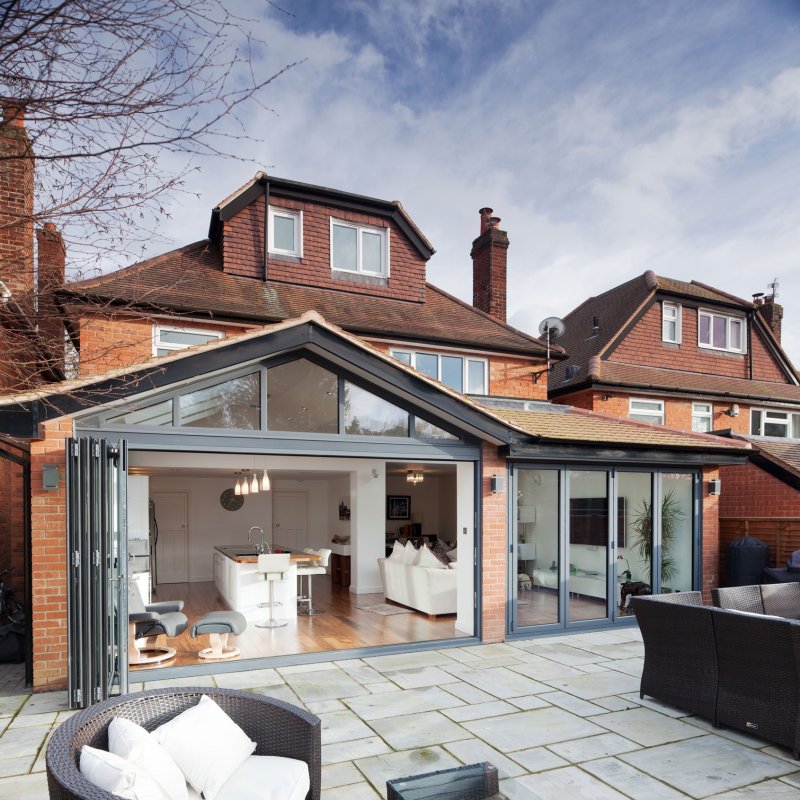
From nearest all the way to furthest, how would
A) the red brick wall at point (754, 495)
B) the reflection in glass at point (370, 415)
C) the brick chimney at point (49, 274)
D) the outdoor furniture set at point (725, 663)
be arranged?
the brick chimney at point (49, 274), the outdoor furniture set at point (725, 663), the reflection in glass at point (370, 415), the red brick wall at point (754, 495)

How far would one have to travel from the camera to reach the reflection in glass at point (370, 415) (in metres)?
7.77

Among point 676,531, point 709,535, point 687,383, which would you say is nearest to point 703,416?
point 687,383

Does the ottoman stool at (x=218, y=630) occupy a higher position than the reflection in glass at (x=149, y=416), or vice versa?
the reflection in glass at (x=149, y=416)

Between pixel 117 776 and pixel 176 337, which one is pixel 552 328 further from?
pixel 117 776

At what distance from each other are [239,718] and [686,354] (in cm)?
1582

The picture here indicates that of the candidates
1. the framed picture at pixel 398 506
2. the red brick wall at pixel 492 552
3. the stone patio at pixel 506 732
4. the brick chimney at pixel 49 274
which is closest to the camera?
the brick chimney at pixel 49 274

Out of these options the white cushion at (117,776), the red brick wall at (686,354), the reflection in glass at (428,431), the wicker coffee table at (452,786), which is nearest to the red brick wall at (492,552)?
the reflection in glass at (428,431)

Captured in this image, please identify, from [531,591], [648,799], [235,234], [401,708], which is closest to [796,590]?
[531,591]

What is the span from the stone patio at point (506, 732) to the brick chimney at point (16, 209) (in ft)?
11.6

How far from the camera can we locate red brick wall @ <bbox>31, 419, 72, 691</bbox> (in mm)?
6277

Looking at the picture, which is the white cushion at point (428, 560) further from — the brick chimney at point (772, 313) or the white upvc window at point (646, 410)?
the brick chimney at point (772, 313)

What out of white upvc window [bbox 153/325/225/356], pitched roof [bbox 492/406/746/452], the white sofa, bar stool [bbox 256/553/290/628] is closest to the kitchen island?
bar stool [bbox 256/553/290/628]

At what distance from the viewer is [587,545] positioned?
9.16 metres

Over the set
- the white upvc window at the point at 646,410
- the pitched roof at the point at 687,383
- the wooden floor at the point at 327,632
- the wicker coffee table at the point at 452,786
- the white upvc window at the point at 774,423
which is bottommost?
the wooden floor at the point at 327,632
